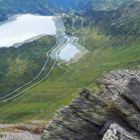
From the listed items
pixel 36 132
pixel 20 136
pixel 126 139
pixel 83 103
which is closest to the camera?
pixel 126 139

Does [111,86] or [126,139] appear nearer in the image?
[126,139]

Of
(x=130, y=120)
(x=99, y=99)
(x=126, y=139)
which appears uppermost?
(x=99, y=99)

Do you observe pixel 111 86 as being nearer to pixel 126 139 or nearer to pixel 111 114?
pixel 111 114

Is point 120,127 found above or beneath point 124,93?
beneath

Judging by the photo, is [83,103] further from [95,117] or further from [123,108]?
[123,108]

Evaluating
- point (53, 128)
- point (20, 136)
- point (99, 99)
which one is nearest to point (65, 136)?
point (53, 128)

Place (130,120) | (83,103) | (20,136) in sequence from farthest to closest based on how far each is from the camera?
(20,136) < (83,103) < (130,120)
